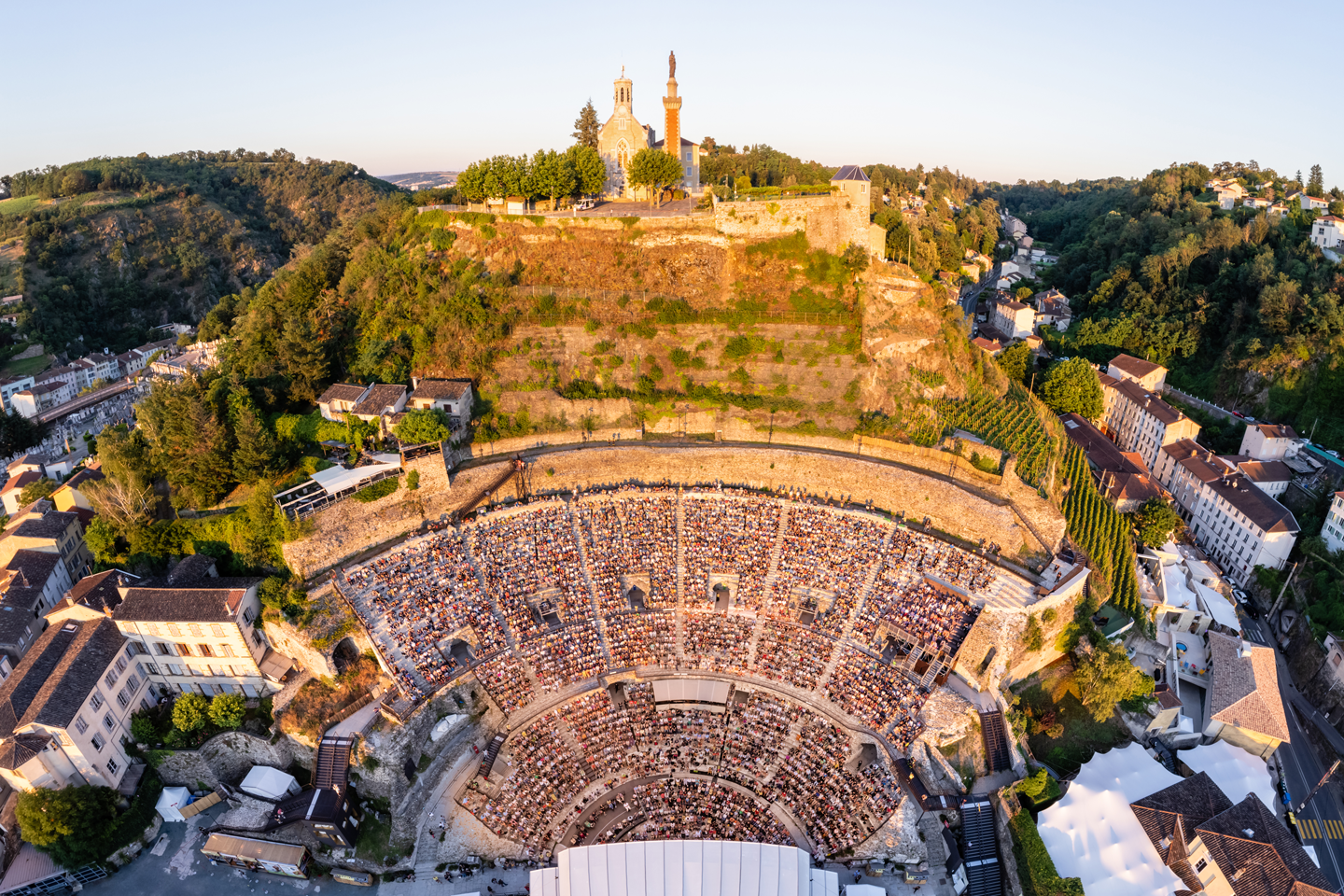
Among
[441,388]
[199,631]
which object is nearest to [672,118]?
A: [441,388]

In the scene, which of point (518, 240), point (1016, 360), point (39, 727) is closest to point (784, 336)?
point (518, 240)

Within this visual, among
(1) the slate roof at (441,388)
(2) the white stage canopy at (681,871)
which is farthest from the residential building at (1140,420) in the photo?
(1) the slate roof at (441,388)

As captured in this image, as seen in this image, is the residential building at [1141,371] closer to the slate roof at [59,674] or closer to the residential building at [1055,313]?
the residential building at [1055,313]

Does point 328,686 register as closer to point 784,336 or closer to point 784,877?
point 784,877

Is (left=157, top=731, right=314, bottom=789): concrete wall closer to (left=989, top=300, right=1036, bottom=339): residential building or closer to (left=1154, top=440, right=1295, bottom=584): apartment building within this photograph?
(left=1154, top=440, right=1295, bottom=584): apartment building

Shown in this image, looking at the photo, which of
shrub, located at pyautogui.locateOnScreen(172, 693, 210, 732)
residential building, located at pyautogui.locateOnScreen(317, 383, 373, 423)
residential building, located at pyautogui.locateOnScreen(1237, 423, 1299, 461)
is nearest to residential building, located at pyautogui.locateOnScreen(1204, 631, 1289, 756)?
residential building, located at pyautogui.locateOnScreen(1237, 423, 1299, 461)
